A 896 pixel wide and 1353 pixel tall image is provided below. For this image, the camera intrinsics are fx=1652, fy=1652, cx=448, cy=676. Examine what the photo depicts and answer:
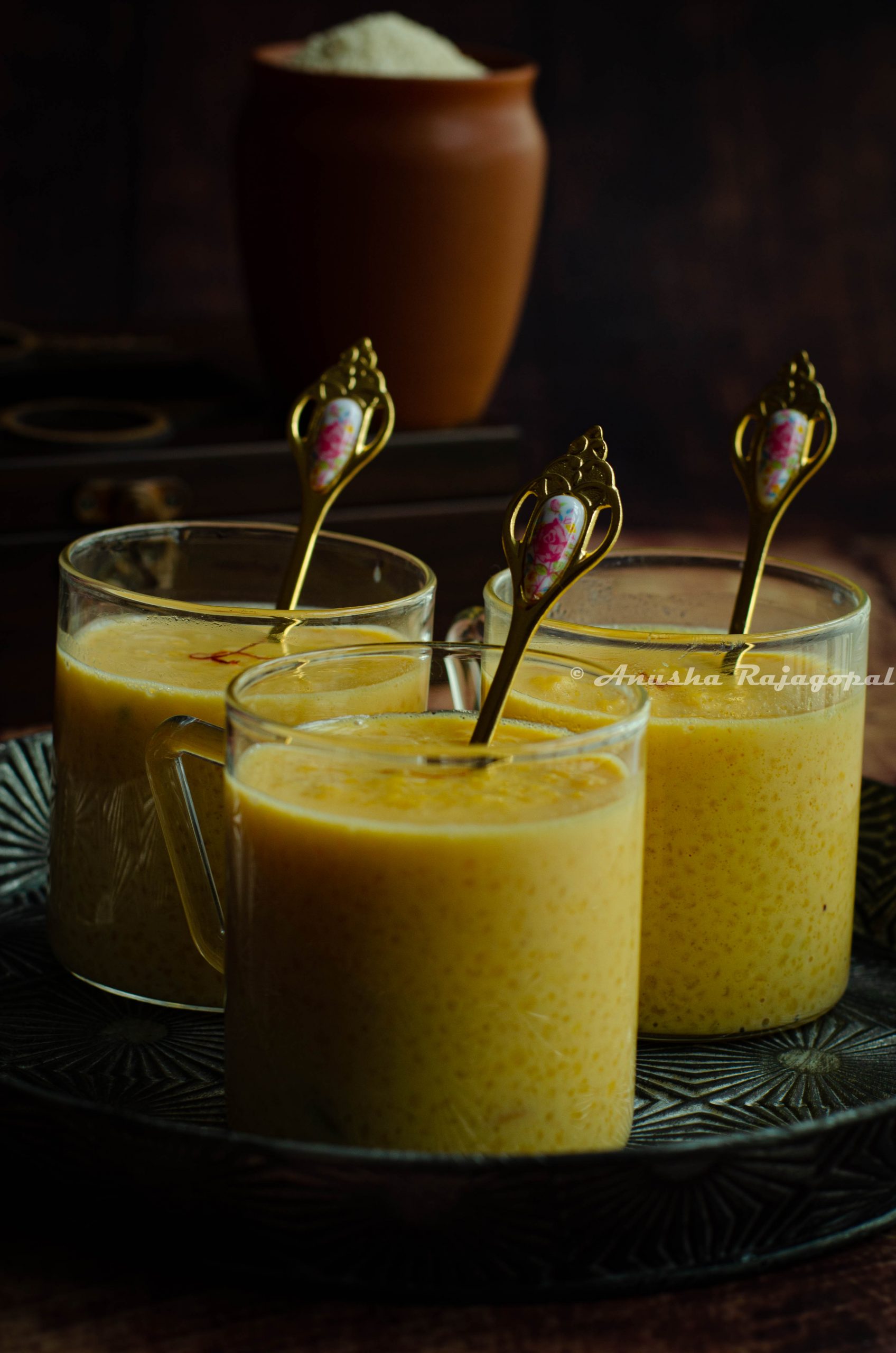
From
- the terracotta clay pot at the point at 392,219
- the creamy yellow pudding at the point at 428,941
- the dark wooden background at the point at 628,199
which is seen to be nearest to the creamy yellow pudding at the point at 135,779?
the creamy yellow pudding at the point at 428,941

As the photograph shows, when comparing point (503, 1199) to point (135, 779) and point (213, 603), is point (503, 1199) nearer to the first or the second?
point (135, 779)

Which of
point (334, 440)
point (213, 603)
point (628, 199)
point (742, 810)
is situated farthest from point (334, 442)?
point (628, 199)

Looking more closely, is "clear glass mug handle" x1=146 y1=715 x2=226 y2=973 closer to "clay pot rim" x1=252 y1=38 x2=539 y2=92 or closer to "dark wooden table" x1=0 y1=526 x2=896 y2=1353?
"dark wooden table" x1=0 y1=526 x2=896 y2=1353

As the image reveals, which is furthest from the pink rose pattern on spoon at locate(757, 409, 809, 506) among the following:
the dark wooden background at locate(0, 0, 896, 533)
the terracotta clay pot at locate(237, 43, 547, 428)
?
the dark wooden background at locate(0, 0, 896, 533)

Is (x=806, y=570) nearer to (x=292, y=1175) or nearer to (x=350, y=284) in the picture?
(x=292, y=1175)

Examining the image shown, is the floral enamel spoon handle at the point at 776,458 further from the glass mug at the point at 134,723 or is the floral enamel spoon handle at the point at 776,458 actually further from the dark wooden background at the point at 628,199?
the dark wooden background at the point at 628,199

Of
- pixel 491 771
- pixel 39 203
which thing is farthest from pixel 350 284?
pixel 491 771
